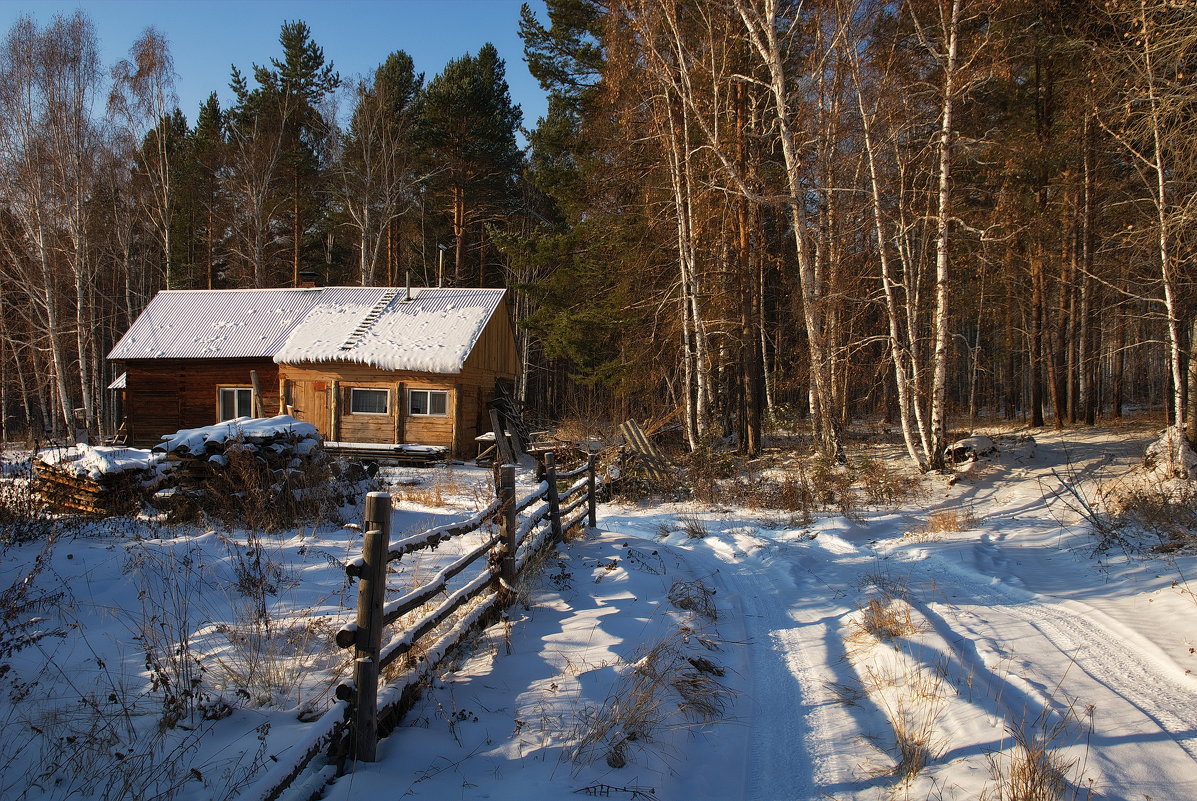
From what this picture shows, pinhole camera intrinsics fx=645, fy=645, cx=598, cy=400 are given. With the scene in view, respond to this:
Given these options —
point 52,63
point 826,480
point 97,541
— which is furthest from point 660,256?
point 52,63

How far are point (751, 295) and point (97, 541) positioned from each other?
14909 millimetres

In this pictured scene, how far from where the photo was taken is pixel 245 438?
9.14 m

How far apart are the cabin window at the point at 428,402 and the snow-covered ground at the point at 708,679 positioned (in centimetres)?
1211

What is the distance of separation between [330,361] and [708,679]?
18.4m

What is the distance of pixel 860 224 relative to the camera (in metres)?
15.4

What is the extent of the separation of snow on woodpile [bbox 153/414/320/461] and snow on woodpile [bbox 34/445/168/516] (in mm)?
458

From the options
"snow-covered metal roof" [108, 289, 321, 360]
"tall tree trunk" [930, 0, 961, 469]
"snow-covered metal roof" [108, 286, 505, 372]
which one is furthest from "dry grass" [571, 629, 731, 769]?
"snow-covered metal roof" [108, 289, 321, 360]

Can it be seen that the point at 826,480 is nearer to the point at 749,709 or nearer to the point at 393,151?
Answer: the point at 749,709

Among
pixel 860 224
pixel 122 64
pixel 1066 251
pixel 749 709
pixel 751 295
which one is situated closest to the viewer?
pixel 749 709

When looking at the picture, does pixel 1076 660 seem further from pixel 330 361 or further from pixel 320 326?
pixel 320 326

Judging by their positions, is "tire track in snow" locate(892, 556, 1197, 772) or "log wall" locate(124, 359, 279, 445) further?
"log wall" locate(124, 359, 279, 445)

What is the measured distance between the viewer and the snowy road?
11.6 feet

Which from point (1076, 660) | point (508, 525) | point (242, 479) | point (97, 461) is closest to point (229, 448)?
point (242, 479)

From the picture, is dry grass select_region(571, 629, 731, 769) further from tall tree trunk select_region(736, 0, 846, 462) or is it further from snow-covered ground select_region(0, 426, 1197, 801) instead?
tall tree trunk select_region(736, 0, 846, 462)
